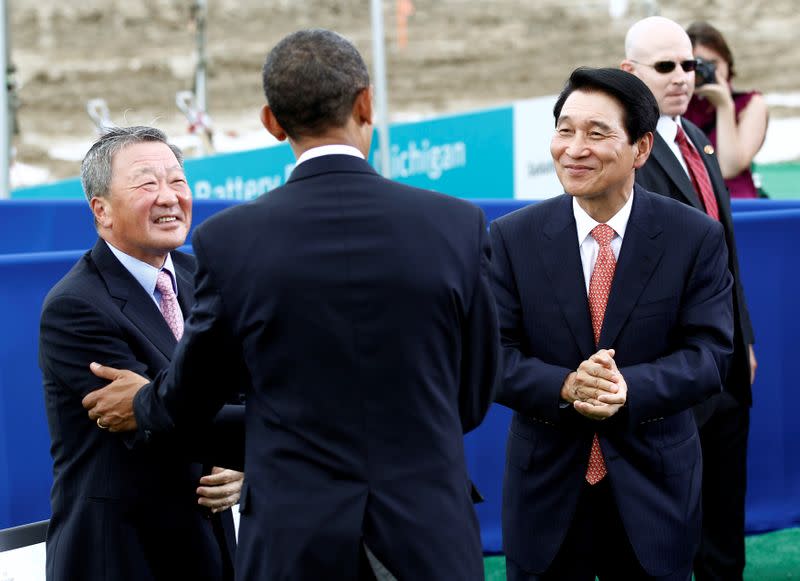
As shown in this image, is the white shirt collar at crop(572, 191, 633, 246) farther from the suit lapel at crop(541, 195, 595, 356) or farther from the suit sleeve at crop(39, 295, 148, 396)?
the suit sleeve at crop(39, 295, 148, 396)

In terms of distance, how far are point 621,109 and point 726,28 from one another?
30.3 m

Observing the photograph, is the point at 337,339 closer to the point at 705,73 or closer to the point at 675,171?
the point at 675,171

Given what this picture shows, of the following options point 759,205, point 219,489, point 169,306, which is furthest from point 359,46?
point 219,489

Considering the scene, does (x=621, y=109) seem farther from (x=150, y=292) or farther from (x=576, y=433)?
(x=150, y=292)

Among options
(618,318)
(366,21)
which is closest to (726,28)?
(366,21)

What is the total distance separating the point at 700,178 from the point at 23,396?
238cm

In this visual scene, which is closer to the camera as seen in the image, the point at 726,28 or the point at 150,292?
the point at 150,292

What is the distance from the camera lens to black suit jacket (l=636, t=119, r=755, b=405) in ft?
13.4

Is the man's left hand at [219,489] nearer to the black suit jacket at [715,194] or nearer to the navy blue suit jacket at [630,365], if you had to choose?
the navy blue suit jacket at [630,365]

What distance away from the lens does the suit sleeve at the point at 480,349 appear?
8.11 ft

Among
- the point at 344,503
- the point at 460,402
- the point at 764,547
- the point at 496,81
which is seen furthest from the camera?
the point at 496,81

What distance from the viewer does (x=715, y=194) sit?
168 inches

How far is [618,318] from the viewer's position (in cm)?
311

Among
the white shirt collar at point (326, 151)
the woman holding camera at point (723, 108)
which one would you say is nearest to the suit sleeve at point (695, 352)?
the white shirt collar at point (326, 151)
